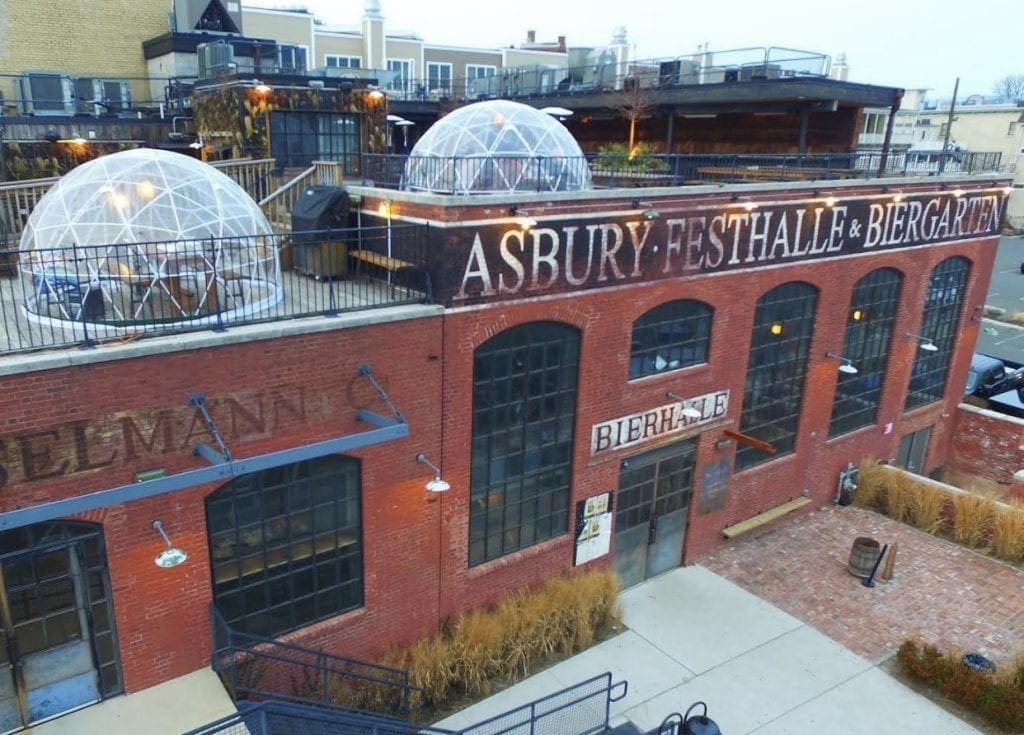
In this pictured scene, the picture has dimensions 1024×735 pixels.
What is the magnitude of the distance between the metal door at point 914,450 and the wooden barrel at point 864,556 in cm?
681

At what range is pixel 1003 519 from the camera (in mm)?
16500

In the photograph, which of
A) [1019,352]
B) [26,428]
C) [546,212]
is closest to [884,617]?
[546,212]

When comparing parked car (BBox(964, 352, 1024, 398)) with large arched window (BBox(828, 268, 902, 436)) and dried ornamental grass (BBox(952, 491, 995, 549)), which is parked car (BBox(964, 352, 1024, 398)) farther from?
dried ornamental grass (BBox(952, 491, 995, 549))

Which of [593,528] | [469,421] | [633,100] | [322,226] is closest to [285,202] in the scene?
[322,226]

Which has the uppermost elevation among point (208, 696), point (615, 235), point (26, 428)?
point (615, 235)

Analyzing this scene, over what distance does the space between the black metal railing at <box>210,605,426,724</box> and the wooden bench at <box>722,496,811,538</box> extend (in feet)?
26.0

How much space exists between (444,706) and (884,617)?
8.37 m

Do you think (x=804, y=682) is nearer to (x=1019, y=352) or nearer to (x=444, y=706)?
(x=444, y=706)

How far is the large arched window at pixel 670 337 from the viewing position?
13.7m

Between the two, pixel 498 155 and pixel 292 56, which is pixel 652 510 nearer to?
pixel 498 155

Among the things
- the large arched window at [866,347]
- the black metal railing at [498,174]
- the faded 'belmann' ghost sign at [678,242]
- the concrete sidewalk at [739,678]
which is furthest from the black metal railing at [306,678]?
the large arched window at [866,347]

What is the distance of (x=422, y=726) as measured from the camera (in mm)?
10250

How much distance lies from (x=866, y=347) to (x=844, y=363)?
0.97 m

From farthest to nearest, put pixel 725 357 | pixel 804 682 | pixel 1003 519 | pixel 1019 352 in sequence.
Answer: pixel 1019 352 → pixel 1003 519 → pixel 725 357 → pixel 804 682
